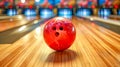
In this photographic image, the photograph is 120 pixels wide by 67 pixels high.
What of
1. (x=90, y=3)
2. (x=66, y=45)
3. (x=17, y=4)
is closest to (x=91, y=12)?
(x=90, y=3)

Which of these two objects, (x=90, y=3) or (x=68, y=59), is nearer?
(x=68, y=59)

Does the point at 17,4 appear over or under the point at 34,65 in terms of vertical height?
over

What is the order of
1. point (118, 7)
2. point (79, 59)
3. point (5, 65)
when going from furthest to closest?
point (118, 7)
point (79, 59)
point (5, 65)

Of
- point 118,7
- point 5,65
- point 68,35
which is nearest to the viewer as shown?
point 5,65

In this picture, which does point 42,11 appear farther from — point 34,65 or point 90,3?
point 34,65

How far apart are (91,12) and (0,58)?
972 centimetres

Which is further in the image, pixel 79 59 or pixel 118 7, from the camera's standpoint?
pixel 118 7

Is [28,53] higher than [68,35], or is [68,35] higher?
[68,35]

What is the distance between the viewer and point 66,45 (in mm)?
2086

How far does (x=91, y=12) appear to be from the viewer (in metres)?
11.2

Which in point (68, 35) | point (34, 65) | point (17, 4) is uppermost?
point (17, 4)

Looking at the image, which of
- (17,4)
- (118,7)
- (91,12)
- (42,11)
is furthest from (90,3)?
(17,4)

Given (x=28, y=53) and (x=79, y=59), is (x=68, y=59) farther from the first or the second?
(x=28, y=53)

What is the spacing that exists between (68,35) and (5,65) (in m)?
0.70
